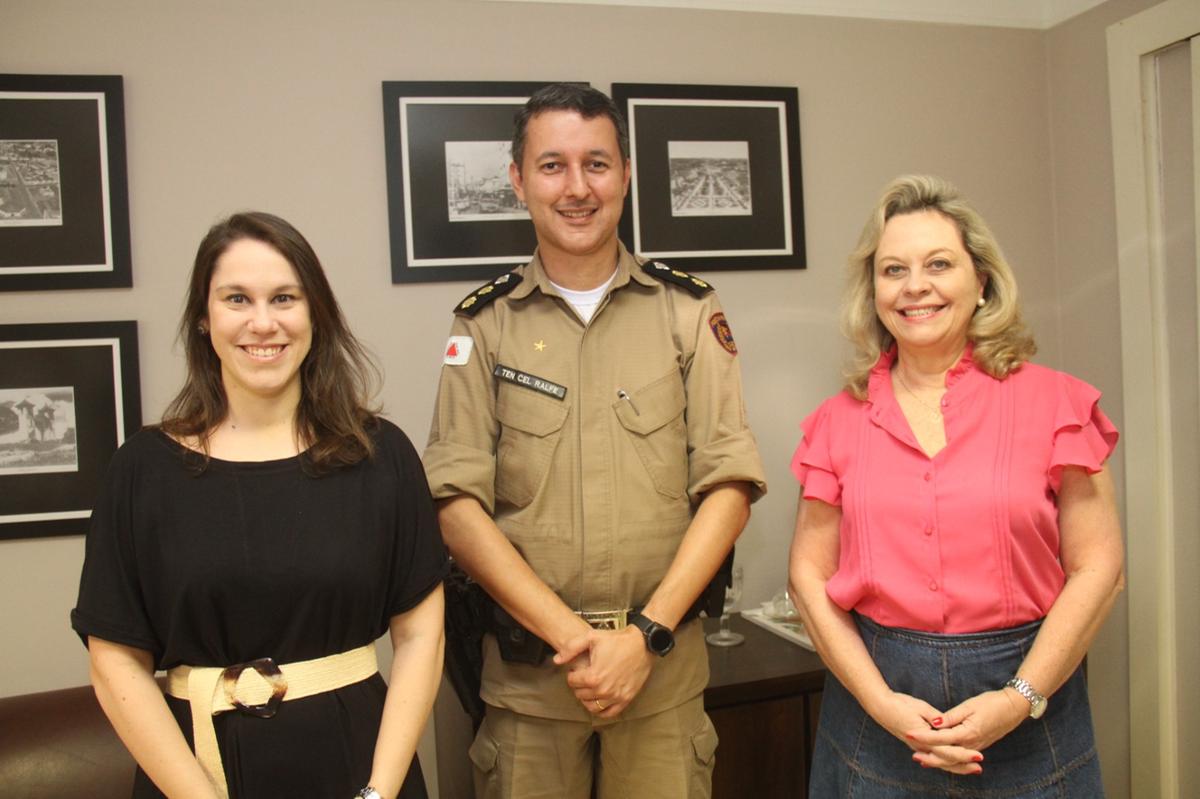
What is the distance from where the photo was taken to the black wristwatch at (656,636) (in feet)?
5.24

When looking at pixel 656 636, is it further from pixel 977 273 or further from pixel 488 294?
pixel 977 273

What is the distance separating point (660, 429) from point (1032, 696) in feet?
2.51

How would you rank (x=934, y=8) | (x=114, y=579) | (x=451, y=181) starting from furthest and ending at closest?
(x=934, y=8) → (x=451, y=181) → (x=114, y=579)

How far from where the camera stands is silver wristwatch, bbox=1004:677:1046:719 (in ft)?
4.57

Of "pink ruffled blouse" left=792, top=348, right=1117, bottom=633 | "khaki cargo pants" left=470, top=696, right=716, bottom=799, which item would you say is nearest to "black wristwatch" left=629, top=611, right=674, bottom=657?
"khaki cargo pants" left=470, top=696, right=716, bottom=799

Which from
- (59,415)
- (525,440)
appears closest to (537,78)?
(525,440)

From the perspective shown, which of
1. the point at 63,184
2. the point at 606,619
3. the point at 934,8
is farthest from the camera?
the point at 934,8

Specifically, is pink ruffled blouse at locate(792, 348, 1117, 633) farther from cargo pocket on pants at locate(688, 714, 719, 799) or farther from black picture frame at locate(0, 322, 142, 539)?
black picture frame at locate(0, 322, 142, 539)

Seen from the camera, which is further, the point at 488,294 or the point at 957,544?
the point at 488,294

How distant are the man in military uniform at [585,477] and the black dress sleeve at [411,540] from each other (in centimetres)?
20

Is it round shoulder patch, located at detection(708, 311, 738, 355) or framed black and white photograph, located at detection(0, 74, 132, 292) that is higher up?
framed black and white photograph, located at detection(0, 74, 132, 292)

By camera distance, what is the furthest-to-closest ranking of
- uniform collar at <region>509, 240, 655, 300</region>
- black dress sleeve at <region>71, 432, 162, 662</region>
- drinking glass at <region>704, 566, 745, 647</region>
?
drinking glass at <region>704, 566, 745, 647</region>
uniform collar at <region>509, 240, 655, 300</region>
black dress sleeve at <region>71, 432, 162, 662</region>

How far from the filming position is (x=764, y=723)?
2.09m

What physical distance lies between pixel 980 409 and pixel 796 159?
133 cm
